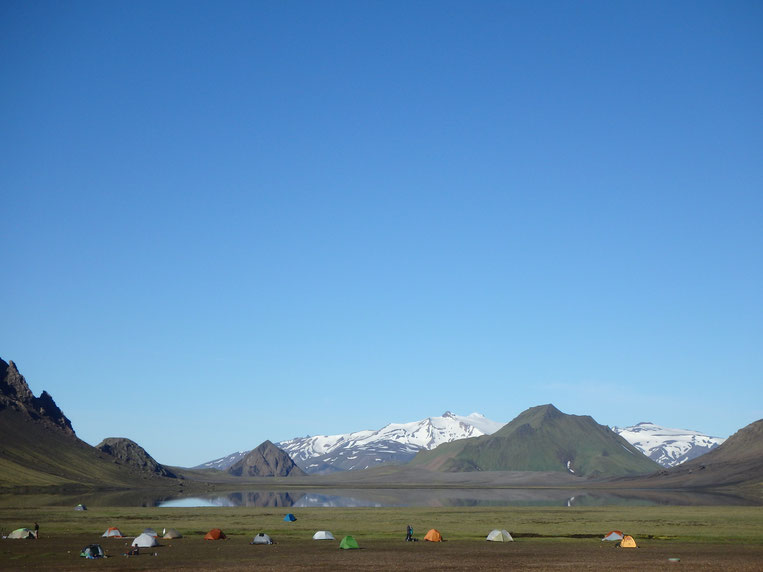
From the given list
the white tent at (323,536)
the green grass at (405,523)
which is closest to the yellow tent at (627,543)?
the green grass at (405,523)

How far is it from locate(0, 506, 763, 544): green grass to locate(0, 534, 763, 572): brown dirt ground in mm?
10174

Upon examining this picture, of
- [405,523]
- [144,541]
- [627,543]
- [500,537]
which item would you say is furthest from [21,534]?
[627,543]

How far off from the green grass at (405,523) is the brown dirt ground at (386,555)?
10174 millimetres

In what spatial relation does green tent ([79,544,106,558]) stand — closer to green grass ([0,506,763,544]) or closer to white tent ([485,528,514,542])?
green grass ([0,506,763,544])

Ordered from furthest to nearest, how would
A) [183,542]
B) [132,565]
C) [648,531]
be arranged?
[648,531]
[183,542]
[132,565]

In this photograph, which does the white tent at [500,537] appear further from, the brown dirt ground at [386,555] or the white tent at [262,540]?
the white tent at [262,540]

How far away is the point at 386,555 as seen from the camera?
68438 mm

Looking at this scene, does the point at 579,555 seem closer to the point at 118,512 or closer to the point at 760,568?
the point at 760,568

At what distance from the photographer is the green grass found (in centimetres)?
9256

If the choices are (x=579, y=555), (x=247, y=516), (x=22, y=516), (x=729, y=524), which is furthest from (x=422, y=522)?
(x=22, y=516)

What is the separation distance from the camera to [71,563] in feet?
199

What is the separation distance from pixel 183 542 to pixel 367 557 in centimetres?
2373

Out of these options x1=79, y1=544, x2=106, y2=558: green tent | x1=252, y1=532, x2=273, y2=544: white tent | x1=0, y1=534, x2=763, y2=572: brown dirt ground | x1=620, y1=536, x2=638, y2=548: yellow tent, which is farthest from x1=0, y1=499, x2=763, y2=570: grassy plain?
x1=620, y1=536, x2=638, y2=548: yellow tent

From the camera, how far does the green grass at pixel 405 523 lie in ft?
304
